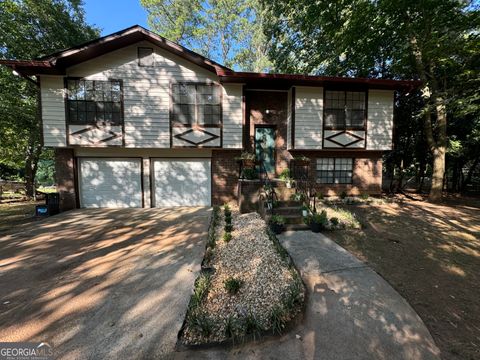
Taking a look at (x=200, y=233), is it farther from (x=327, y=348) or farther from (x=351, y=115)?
(x=351, y=115)

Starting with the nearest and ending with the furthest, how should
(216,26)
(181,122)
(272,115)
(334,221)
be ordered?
(334,221), (181,122), (272,115), (216,26)

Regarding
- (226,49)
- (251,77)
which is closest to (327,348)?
(251,77)

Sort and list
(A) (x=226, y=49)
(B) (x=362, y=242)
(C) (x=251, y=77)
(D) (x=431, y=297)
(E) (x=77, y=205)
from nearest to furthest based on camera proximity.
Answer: (D) (x=431, y=297), (B) (x=362, y=242), (C) (x=251, y=77), (E) (x=77, y=205), (A) (x=226, y=49)

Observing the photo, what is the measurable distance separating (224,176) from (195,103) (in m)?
3.37

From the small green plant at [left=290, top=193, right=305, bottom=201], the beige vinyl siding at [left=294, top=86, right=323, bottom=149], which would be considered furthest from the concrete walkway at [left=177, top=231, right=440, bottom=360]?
the beige vinyl siding at [left=294, top=86, right=323, bottom=149]

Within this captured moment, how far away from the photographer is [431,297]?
11.1 feet

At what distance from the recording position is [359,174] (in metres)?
11.0

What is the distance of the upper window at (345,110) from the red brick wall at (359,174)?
132 centimetres

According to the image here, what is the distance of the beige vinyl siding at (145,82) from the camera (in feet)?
29.6

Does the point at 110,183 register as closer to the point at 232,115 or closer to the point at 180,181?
Result: the point at 180,181

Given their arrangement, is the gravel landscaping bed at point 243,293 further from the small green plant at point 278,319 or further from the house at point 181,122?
the house at point 181,122

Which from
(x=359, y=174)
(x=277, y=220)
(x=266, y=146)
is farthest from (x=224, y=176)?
(x=359, y=174)

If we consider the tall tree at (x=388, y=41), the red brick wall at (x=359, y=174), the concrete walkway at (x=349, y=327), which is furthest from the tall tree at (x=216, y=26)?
the concrete walkway at (x=349, y=327)

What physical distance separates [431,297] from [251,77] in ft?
28.0
